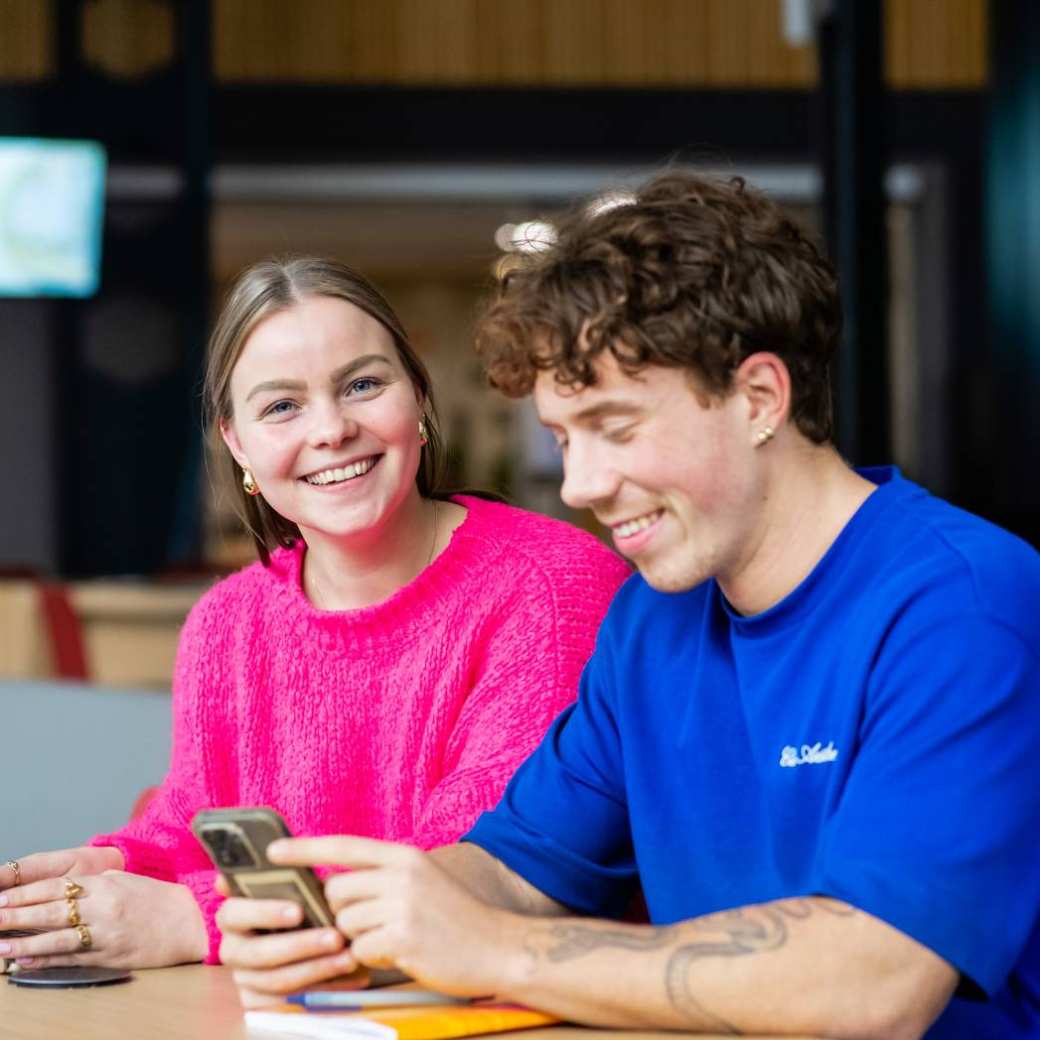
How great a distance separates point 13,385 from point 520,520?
5972 millimetres

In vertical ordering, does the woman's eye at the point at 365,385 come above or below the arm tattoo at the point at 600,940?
above

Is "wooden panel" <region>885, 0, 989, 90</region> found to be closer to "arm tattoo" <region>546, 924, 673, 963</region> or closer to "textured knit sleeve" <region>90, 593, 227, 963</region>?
"textured knit sleeve" <region>90, 593, 227, 963</region>

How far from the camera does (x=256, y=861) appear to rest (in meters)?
1.38

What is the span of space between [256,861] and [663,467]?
17.5 inches

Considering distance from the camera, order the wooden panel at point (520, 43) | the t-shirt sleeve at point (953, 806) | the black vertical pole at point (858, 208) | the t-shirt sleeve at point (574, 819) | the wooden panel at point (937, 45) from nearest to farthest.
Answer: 1. the t-shirt sleeve at point (953, 806)
2. the t-shirt sleeve at point (574, 819)
3. the black vertical pole at point (858, 208)
4. the wooden panel at point (520, 43)
5. the wooden panel at point (937, 45)

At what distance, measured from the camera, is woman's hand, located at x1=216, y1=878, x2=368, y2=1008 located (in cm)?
140

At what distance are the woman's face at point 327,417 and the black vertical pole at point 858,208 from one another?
2.69 metres

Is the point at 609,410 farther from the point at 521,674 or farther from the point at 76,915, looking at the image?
the point at 76,915

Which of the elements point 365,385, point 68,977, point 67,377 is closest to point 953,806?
point 68,977

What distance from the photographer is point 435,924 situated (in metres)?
1.34

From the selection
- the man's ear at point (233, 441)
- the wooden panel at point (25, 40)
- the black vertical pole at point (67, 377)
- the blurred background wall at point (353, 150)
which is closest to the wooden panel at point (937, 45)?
the blurred background wall at point (353, 150)

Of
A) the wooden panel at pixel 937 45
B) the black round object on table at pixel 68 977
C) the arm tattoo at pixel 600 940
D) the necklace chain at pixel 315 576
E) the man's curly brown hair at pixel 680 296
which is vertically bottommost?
the black round object on table at pixel 68 977

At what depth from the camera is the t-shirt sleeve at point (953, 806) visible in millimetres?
1272

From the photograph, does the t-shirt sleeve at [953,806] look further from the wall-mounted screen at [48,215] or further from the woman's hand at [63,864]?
the wall-mounted screen at [48,215]
